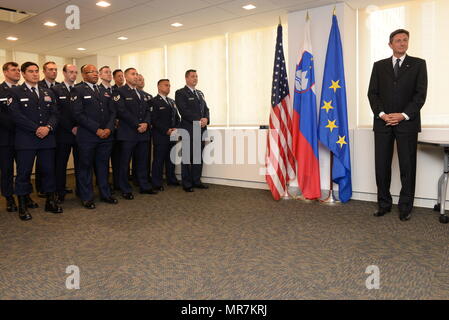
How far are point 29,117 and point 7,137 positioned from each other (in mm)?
699

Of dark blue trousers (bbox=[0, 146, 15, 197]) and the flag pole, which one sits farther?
the flag pole

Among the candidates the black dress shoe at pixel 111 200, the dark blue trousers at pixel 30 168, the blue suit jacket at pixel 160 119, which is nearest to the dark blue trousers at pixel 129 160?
the black dress shoe at pixel 111 200

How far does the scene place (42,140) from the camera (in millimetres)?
4141

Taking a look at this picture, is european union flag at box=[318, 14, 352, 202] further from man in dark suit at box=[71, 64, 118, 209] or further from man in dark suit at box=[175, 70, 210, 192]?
man in dark suit at box=[71, 64, 118, 209]

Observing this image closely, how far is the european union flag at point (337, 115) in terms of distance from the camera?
4.65 metres

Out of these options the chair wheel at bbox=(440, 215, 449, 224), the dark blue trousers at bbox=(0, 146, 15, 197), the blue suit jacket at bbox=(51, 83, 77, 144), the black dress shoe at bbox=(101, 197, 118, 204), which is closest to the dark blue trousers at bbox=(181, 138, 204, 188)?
the black dress shoe at bbox=(101, 197, 118, 204)

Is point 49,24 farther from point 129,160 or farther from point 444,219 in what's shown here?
point 444,219

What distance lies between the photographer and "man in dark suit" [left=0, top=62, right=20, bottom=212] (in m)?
4.39

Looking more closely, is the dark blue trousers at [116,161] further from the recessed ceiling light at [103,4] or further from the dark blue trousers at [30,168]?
the recessed ceiling light at [103,4]

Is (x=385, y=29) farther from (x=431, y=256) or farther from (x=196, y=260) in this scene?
(x=196, y=260)

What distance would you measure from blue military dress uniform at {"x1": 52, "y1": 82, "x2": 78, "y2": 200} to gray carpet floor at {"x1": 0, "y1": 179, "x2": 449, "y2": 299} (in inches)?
21.3

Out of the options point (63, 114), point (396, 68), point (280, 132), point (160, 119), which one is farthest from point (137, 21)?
point (396, 68)
